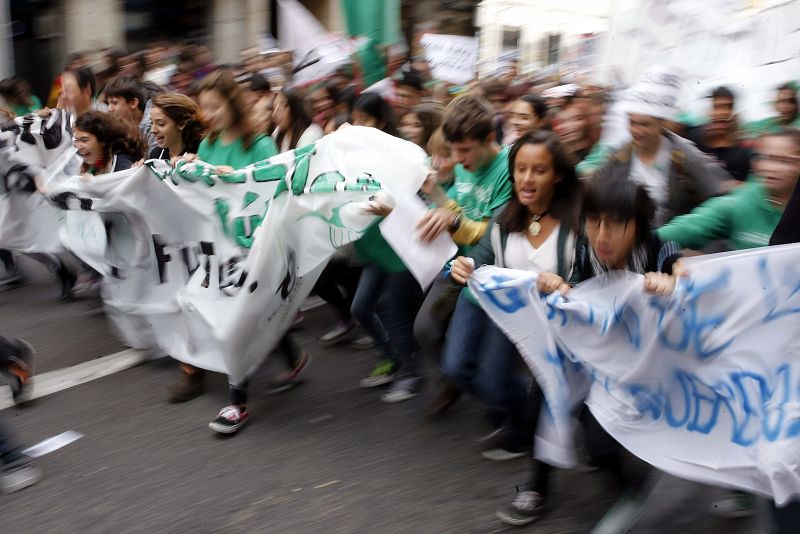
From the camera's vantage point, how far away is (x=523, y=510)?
3701 millimetres

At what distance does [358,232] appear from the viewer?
4.46 metres

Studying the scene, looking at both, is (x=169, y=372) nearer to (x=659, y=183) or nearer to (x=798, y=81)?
(x=659, y=183)

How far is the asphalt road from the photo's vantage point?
3748 mm

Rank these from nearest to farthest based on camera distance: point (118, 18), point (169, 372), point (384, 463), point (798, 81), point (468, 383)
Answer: point (468, 383), point (384, 463), point (169, 372), point (798, 81), point (118, 18)

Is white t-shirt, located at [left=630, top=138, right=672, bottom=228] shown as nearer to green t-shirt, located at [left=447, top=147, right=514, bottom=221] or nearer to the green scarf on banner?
green t-shirt, located at [left=447, top=147, right=514, bottom=221]

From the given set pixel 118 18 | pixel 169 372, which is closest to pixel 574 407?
pixel 169 372

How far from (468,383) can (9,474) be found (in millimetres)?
2071

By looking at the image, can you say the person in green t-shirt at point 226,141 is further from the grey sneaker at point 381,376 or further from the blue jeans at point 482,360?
the blue jeans at point 482,360

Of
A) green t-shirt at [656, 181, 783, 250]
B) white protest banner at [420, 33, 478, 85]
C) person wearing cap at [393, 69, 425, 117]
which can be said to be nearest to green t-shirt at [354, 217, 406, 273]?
green t-shirt at [656, 181, 783, 250]

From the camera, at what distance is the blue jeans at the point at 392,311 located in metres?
4.96

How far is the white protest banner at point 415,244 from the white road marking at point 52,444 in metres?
1.91

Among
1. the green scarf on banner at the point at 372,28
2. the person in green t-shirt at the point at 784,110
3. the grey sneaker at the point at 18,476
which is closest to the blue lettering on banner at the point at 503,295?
the grey sneaker at the point at 18,476

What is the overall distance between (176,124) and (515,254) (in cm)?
262

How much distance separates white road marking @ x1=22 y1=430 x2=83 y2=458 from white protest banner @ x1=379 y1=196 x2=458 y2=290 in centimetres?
191
